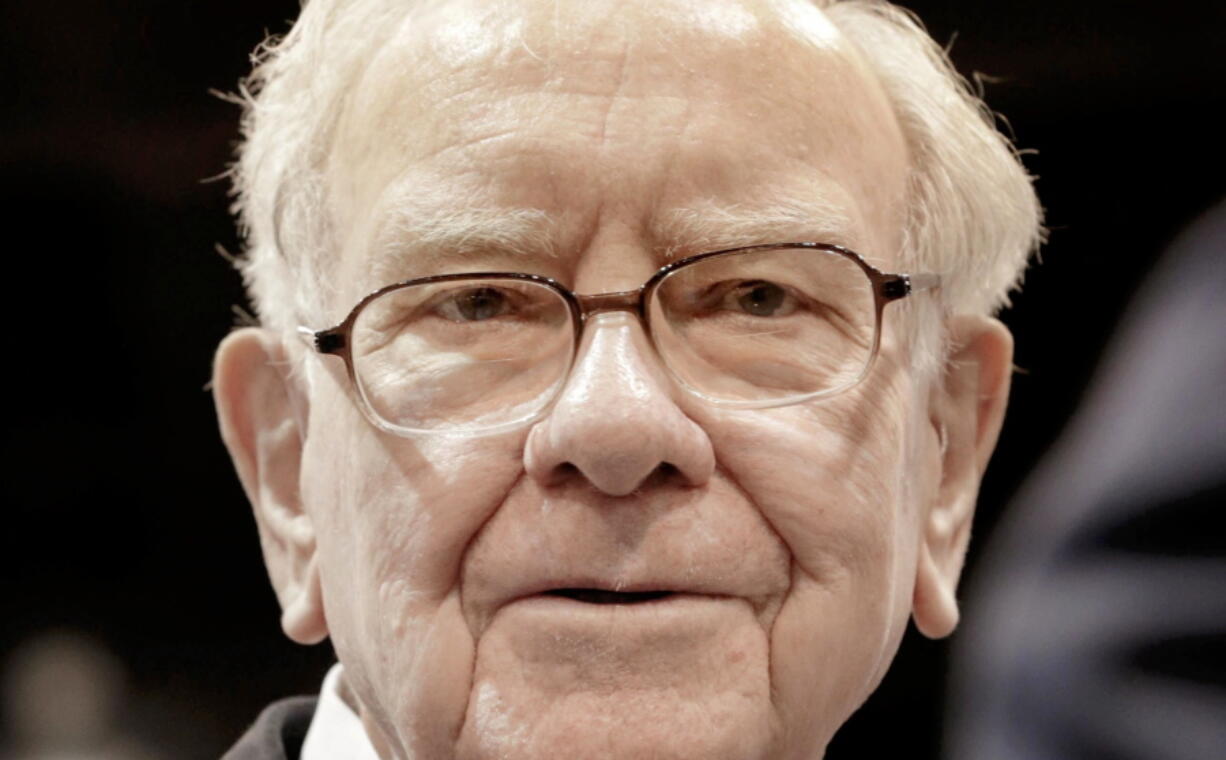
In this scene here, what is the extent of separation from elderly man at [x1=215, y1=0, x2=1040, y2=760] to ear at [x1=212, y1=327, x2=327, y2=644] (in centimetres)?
9

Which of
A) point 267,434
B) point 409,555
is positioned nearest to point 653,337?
point 409,555

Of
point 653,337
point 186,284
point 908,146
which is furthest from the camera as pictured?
point 186,284

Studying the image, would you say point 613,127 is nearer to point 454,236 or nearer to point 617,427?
point 454,236

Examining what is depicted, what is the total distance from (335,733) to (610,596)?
75 centimetres

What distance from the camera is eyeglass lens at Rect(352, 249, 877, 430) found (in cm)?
160

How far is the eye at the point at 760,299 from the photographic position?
1653 mm

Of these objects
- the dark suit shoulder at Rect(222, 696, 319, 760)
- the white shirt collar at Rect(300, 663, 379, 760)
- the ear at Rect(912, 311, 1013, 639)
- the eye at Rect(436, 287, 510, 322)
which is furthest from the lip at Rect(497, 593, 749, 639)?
the dark suit shoulder at Rect(222, 696, 319, 760)

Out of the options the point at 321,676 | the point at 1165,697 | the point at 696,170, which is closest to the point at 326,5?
the point at 696,170

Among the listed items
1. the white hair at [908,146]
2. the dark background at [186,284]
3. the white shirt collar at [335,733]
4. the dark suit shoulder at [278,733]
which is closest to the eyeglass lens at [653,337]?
the white hair at [908,146]

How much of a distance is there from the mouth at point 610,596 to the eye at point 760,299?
0.36 metres

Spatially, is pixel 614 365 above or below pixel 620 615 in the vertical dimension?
above

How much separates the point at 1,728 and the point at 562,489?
1.75 metres

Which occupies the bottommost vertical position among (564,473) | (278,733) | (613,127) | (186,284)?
(278,733)

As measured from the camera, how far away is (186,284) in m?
2.68
